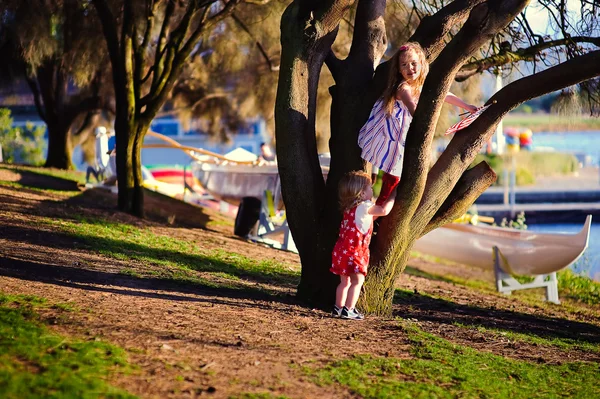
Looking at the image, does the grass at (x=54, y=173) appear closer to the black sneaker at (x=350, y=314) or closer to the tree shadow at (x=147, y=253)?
the tree shadow at (x=147, y=253)

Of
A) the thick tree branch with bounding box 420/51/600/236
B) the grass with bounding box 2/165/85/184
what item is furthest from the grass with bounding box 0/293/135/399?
the grass with bounding box 2/165/85/184

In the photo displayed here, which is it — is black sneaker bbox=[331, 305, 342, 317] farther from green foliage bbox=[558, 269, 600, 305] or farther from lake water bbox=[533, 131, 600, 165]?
lake water bbox=[533, 131, 600, 165]

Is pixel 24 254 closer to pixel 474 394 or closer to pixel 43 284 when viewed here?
pixel 43 284

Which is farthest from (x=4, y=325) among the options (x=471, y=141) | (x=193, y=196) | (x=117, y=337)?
(x=193, y=196)

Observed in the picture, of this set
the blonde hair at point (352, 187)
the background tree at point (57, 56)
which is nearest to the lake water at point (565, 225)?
the background tree at point (57, 56)

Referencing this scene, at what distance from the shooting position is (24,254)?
24.6ft

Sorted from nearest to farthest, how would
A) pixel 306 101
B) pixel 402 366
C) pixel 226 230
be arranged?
pixel 402 366, pixel 306 101, pixel 226 230

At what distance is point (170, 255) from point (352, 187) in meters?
3.51

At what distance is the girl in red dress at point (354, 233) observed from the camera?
6184 mm

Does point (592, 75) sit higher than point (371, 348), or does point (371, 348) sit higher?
point (592, 75)

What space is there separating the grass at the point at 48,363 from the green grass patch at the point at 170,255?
→ 2.56 m

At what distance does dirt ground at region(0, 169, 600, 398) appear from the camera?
4492 millimetres

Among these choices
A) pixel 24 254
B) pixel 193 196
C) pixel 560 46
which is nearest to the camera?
pixel 24 254

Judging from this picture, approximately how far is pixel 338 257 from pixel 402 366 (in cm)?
128
